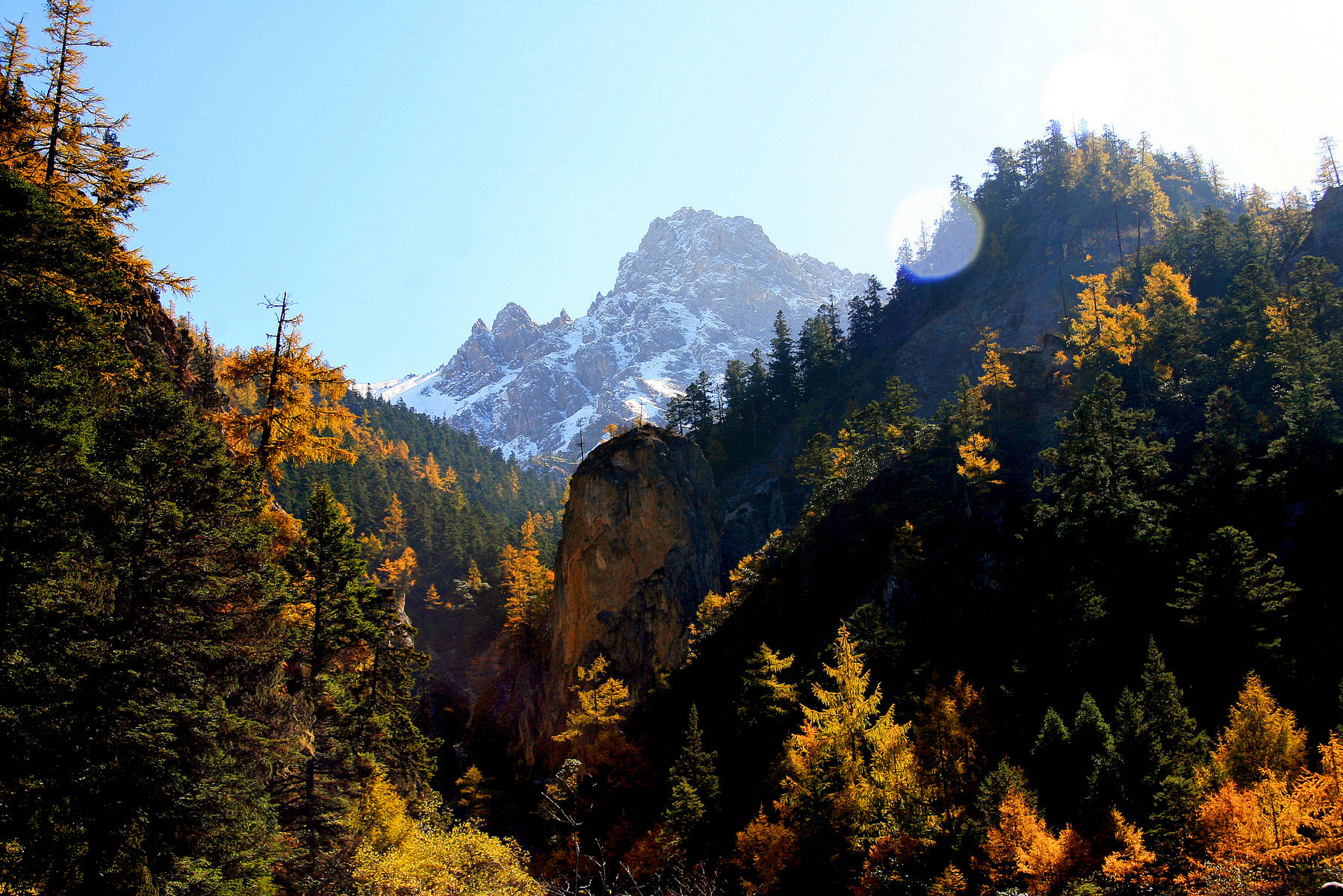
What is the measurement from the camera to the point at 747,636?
44188 mm

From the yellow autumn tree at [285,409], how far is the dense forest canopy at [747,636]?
0.12m

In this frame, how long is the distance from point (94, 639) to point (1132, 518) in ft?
145

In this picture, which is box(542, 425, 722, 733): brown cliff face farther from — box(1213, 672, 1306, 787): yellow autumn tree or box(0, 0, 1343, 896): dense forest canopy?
box(1213, 672, 1306, 787): yellow autumn tree

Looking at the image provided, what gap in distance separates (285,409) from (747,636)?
33669mm

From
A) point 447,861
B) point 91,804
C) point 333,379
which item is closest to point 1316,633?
point 447,861

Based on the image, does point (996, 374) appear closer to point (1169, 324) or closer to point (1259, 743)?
point (1169, 324)

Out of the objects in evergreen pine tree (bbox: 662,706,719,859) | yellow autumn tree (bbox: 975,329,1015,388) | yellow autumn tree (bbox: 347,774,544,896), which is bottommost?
evergreen pine tree (bbox: 662,706,719,859)

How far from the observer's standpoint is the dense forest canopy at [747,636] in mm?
11648

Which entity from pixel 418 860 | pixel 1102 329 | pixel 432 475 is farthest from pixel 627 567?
pixel 432 475

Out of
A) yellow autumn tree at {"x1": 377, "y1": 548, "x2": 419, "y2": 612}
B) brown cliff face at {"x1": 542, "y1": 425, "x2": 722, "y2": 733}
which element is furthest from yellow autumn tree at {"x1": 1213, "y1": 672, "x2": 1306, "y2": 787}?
yellow autumn tree at {"x1": 377, "y1": 548, "x2": 419, "y2": 612}

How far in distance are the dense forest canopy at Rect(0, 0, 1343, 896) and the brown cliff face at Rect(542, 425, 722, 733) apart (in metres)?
2.19

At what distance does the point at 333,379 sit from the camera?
17578 millimetres

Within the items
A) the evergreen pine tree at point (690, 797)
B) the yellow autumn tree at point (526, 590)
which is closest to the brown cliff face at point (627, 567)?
the yellow autumn tree at point (526, 590)

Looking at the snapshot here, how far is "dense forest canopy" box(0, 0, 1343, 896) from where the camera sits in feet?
38.2
